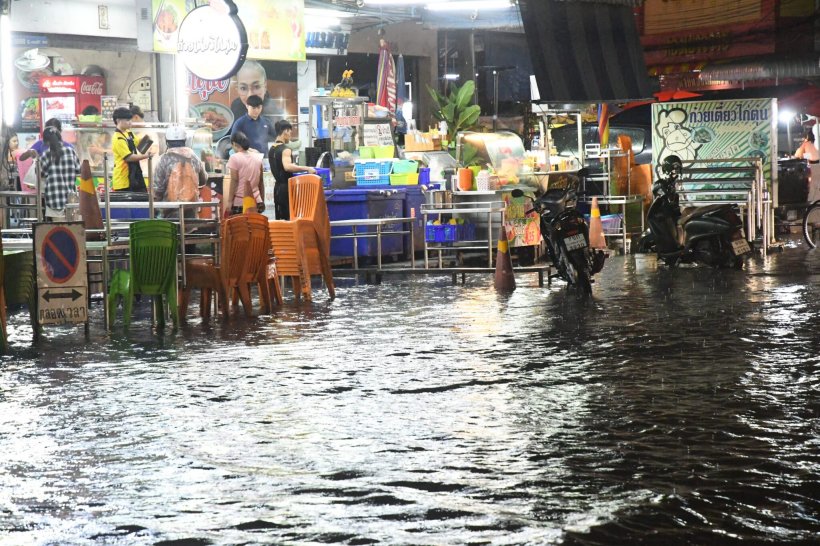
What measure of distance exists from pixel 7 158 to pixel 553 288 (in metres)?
8.19

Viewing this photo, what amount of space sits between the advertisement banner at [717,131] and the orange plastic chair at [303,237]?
8433 mm

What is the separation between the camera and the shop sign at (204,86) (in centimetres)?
2198

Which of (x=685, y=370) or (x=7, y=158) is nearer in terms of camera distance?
(x=685, y=370)

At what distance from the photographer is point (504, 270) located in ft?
49.7

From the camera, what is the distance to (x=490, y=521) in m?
4.80

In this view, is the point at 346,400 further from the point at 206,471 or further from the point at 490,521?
the point at 490,521

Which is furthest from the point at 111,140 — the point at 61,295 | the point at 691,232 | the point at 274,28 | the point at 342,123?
the point at 691,232

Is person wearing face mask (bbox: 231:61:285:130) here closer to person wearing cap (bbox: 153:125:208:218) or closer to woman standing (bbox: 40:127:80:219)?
woman standing (bbox: 40:127:80:219)

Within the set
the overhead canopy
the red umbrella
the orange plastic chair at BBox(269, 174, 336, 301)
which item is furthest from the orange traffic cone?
the red umbrella

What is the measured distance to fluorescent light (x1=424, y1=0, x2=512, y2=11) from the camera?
24.5 m

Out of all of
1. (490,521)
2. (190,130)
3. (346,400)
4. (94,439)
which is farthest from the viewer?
(190,130)

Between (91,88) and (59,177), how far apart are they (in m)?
6.67

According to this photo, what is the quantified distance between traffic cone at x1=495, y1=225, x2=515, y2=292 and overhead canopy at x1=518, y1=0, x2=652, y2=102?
346 cm

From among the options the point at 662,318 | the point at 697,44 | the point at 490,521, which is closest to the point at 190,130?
the point at 662,318
